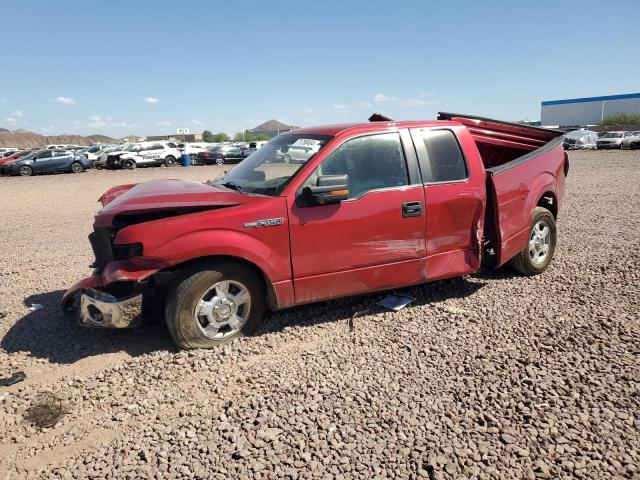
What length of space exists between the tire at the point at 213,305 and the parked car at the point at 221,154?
3144cm

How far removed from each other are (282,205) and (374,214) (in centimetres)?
84

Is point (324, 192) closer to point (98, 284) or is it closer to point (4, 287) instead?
point (98, 284)

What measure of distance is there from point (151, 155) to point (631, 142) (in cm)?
3720

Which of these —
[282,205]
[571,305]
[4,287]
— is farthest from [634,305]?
[4,287]

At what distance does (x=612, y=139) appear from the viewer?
4019 cm

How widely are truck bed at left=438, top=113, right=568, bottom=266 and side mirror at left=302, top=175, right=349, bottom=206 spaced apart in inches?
69.5

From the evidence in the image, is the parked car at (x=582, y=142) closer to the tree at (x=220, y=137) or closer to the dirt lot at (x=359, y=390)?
the dirt lot at (x=359, y=390)

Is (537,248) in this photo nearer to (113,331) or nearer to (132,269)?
(132,269)

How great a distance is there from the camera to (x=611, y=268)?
581cm

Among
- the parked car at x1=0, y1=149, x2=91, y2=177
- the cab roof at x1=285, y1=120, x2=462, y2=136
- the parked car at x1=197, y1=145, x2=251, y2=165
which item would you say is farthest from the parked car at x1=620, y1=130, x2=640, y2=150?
the cab roof at x1=285, y1=120, x2=462, y2=136

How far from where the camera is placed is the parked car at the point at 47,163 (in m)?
26.3

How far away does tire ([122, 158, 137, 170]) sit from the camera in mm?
30266

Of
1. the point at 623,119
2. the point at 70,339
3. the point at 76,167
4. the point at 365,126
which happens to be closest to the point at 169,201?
the point at 70,339

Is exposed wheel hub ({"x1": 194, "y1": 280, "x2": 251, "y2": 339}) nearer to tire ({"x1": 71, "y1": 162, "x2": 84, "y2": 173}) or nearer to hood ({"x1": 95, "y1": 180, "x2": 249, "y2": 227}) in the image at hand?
hood ({"x1": 95, "y1": 180, "x2": 249, "y2": 227})
